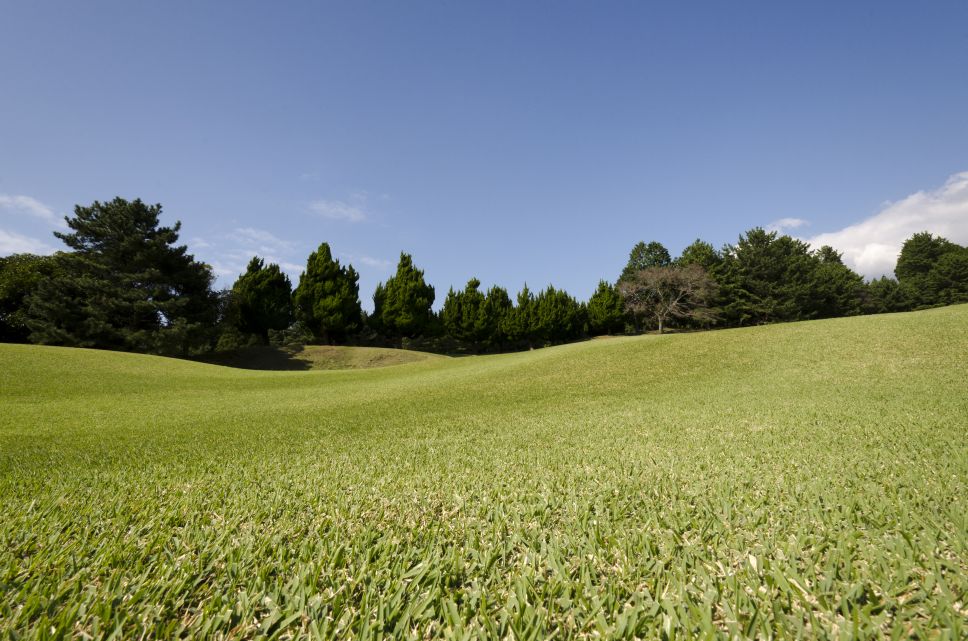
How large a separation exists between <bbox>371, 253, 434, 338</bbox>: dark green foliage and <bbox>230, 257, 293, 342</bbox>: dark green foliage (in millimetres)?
9038

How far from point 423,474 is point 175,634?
1900mm

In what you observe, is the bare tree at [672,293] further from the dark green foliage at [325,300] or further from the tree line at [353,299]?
the dark green foliage at [325,300]

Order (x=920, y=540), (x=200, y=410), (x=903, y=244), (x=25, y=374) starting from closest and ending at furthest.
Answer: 1. (x=920, y=540)
2. (x=200, y=410)
3. (x=25, y=374)
4. (x=903, y=244)

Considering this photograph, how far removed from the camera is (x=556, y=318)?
143ft

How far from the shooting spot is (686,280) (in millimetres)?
41781

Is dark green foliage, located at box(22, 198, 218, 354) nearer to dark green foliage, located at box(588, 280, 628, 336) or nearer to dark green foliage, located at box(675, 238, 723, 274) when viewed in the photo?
dark green foliage, located at box(588, 280, 628, 336)

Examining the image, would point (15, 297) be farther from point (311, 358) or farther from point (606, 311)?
point (606, 311)

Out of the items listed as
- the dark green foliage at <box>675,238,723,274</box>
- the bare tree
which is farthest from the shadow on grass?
the dark green foliage at <box>675,238,723,274</box>

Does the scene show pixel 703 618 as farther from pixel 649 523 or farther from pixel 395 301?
pixel 395 301

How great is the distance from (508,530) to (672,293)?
4680 centimetres

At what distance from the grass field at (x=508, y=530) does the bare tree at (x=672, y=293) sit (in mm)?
39739

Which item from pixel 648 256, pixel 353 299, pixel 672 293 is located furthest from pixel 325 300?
pixel 648 256

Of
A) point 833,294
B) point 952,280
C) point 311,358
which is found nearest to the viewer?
point 311,358

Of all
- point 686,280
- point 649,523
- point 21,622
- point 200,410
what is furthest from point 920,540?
point 686,280
